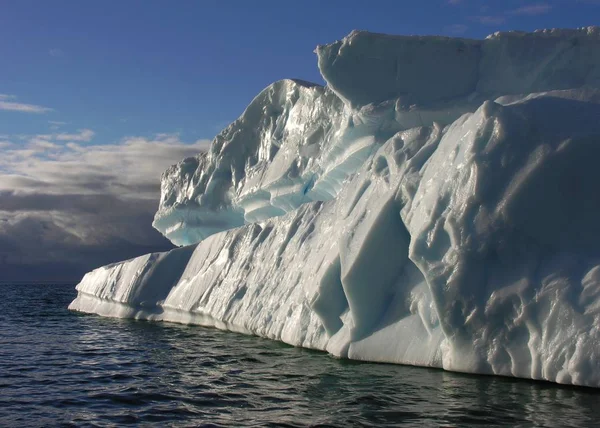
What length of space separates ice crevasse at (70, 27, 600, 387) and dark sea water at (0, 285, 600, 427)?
0.57 meters

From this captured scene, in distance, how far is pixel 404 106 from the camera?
13.1 meters

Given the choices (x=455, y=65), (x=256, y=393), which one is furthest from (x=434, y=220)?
(x=455, y=65)

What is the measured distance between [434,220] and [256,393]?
3.48 metres

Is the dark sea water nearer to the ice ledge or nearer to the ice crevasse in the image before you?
the ice crevasse

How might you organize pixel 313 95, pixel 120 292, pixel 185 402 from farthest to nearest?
pixel 120 292 → pixel 313 95 → pixel 185 402

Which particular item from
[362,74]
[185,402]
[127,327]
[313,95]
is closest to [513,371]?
[185,402]

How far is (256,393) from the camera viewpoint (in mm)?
7707

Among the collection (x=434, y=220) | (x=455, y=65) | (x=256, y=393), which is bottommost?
(x=256, y=393)

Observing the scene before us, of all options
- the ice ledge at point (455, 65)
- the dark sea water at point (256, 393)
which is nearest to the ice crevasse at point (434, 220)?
the ice ledge at point (455, 65)

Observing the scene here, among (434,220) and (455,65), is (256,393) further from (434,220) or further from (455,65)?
(455,65)

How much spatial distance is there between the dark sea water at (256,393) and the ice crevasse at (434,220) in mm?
571

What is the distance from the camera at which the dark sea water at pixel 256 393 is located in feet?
20.6

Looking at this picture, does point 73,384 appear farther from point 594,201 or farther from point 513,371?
point 594,201

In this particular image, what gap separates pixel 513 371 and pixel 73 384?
5771mm
